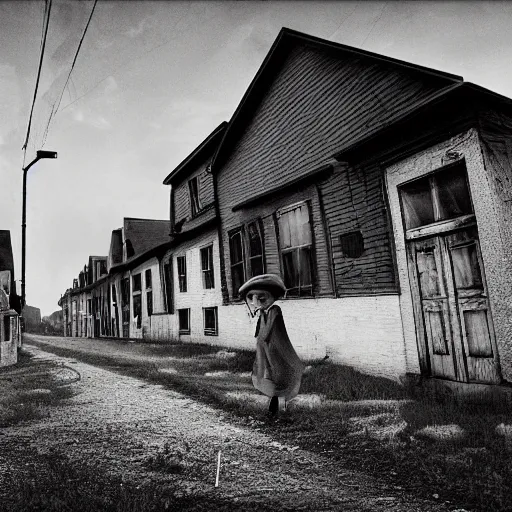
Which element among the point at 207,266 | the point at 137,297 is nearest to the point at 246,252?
the point at 207,266

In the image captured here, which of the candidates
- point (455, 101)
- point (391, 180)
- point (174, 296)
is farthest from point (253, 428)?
point (174, 296)

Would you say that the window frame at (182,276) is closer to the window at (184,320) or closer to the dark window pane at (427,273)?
the window at (184,320)

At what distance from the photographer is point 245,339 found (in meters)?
12.0

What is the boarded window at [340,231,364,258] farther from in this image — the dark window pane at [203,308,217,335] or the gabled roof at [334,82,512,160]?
the dark window pane at [203,308,217,335]

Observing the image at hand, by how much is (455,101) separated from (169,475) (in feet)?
20.4

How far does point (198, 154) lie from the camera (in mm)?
15172

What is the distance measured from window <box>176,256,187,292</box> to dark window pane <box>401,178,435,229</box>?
411 inches

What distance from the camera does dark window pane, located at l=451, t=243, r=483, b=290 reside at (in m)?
6.24

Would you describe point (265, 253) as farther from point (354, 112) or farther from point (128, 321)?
point (128, 321)

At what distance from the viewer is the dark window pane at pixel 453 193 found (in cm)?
643

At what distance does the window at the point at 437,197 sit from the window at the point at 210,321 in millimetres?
8200

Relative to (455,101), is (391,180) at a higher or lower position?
lower

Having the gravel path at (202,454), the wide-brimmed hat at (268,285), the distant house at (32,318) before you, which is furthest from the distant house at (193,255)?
the distant house at (32,318)

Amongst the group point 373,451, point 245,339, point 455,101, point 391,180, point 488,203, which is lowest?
point 373,451
